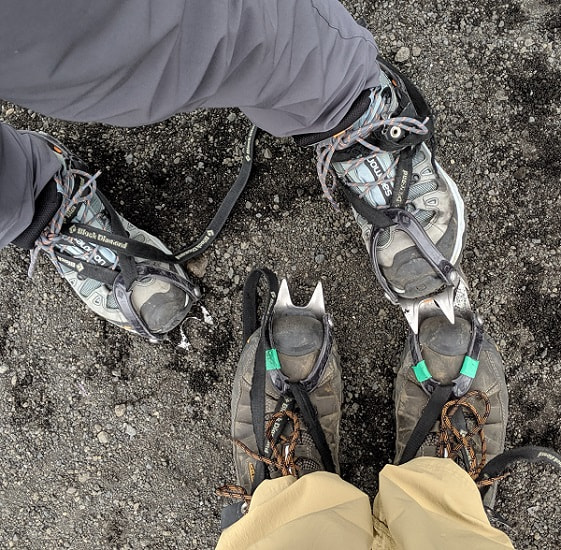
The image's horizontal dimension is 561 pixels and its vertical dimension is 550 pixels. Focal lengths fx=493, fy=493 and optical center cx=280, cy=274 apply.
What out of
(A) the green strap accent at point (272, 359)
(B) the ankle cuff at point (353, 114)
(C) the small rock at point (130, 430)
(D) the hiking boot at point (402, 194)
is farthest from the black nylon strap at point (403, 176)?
(C) the small rock at point (130, 430)

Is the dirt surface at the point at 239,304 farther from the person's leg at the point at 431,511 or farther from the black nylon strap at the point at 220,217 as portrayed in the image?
the person's leg at the point at 431,511

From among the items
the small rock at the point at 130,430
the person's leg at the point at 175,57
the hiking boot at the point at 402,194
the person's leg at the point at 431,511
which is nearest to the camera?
the person's leg at the point at 175,57

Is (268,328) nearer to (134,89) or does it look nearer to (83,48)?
(134,89)

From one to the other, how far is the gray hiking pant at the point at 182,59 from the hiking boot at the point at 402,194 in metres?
0.21

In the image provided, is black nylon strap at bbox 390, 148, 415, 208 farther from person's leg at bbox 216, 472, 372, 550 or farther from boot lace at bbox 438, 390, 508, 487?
person's leg at bbox 216, 472, 372, 550

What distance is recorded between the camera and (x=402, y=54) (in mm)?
1636

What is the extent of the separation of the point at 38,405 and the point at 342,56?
4.95 ft

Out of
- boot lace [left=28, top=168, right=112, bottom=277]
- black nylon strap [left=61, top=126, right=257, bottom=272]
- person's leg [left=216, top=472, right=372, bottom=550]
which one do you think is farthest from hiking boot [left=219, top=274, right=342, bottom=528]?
boot lace [left=28, top=168, right=112, bottom=277]

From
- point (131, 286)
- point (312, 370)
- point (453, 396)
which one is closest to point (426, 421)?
point (453, 396)

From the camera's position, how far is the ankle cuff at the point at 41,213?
4.59ft

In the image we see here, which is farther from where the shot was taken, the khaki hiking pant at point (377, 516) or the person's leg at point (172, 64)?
the khaki hiking pant at point (377, 516)

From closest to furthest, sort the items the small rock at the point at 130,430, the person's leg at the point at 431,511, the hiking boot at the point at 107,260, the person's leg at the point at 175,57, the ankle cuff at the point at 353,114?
the person's leg at the point at 175,57 < the person's leg at the point at 431,511 < the ankle cuff at the point at 353,114 < the hiking boot at the point at 107,260 < the small rock at the point at 130,430

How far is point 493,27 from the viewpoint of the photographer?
161cm

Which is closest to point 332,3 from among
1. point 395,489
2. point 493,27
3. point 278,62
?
point 278,62
